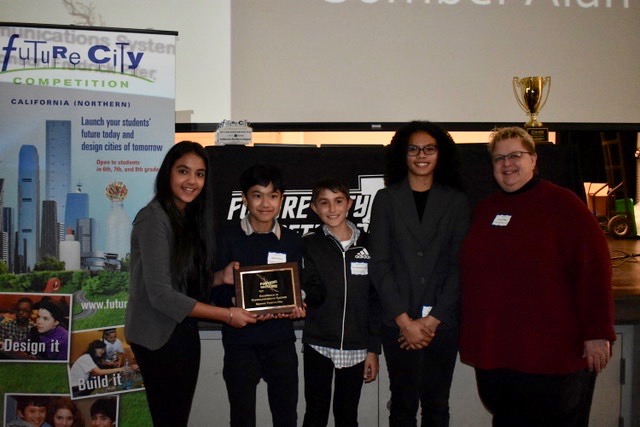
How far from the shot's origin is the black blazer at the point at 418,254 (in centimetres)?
259

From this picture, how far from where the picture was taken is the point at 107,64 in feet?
10.6

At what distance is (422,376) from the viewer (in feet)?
8.74

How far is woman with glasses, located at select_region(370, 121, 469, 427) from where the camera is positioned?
2.59 metres

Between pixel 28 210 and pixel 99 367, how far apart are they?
3.02ft

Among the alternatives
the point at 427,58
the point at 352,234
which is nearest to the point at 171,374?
the point at 352,234

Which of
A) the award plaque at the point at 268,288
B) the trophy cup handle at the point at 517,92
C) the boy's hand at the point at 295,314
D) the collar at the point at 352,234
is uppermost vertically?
the trophy cup handle at the point at 517,92

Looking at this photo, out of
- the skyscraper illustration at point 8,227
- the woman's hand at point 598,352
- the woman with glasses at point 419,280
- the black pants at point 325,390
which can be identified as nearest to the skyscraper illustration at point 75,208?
the skyscraper illustration at point 8,227

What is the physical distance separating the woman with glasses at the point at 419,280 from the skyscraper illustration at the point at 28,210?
1.80 metres

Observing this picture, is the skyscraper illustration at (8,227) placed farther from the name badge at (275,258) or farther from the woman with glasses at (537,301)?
the woman with glasses at (537,301)

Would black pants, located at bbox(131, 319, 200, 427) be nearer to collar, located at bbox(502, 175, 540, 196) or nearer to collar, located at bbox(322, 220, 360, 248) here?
collar, located at bbox(322, 220, 360, 248)

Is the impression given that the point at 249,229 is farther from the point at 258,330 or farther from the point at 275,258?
the point at 258,330

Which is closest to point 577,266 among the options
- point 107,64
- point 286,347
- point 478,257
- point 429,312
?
point 478,257

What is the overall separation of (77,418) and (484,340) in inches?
86.1

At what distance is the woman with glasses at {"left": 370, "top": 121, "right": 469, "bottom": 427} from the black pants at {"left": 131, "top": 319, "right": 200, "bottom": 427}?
859mm
